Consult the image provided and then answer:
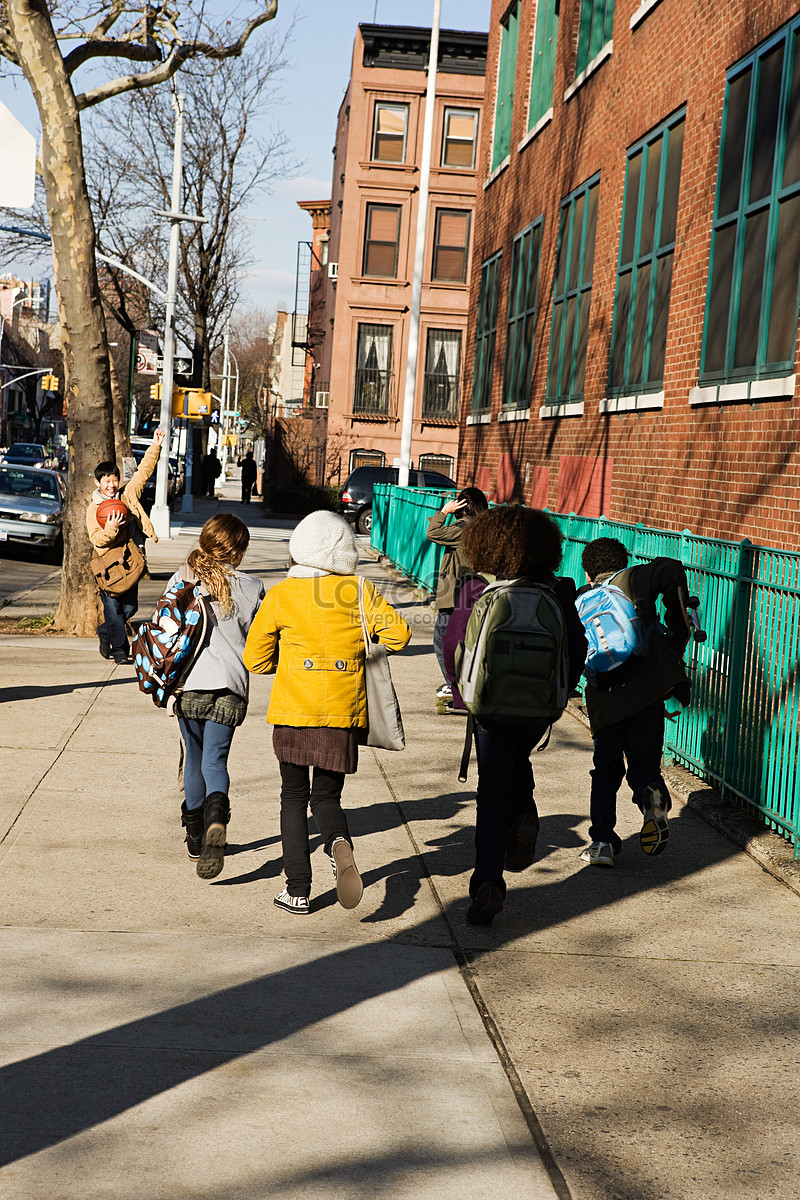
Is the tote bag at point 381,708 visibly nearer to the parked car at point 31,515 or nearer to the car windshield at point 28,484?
the parked car at point 31,515

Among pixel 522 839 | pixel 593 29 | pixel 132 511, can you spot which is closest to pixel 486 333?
pixel 593 29

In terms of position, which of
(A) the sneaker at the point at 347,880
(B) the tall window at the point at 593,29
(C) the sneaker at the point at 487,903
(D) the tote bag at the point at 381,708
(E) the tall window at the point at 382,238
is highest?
(E) the tall window at the point at 382,238

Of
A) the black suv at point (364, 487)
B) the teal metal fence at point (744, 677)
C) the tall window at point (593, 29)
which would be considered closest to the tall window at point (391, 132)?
the black suv at point (364, 487)

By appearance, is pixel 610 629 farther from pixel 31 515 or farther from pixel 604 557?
pixel 31 515

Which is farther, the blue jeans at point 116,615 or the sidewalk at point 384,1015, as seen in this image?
the blue jeans at point 116,615

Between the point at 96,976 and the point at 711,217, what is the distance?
26.4 ft

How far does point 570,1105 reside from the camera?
377 centimetres

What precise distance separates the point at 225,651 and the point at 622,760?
202cm

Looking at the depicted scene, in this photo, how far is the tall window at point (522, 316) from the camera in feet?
57.2

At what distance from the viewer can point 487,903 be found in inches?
207

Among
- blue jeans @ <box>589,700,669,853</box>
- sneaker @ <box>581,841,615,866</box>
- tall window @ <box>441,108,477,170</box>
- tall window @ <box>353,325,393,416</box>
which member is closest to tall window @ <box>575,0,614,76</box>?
blue jeans @ <box>589,700,669,853</box>

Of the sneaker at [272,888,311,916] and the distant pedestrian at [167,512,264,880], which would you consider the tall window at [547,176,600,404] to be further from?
the sneaker at [272,888,311,916]

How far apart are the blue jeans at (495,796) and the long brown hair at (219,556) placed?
4.33 feet

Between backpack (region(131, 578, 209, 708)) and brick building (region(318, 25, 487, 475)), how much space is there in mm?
37593
